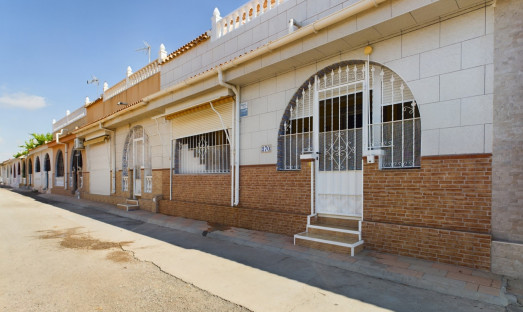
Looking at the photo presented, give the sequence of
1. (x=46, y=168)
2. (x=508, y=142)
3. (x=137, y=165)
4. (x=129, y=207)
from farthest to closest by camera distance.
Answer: (x=46, y=168) < (x=137, y=165) < (x=129, y=207) < (x=508, y=142)

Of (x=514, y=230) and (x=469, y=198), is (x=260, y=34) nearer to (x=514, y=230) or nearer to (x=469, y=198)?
(x=469, y=198)

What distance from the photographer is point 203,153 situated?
9.26 metres

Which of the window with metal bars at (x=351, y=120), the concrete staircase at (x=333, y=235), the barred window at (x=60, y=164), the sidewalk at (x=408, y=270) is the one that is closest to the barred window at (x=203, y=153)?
the window with metal bars at (x=351, y=120)

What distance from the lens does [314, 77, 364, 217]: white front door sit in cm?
574

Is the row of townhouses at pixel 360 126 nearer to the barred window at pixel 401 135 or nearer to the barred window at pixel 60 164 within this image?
the barred window at pixel 401 135

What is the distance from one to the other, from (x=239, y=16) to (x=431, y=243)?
7031 mm

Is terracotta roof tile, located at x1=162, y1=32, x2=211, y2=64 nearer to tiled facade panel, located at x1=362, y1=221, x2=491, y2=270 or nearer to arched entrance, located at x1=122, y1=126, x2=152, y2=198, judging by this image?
arched entrance, located at x1=122, y1=126, x2=152, y2=198

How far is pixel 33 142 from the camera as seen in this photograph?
31.8 m

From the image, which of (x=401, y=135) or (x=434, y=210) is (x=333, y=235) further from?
(x=401, y=135)

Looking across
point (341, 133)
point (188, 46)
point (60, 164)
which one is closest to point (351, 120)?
point (341, 133)

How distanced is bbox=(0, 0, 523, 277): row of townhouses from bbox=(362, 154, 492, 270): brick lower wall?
0.7 inches

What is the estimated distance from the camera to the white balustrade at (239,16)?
748 cm

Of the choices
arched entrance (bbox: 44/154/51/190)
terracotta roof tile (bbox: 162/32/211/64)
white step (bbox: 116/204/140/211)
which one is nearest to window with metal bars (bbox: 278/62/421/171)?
terracotta roof tile (bbox: 162/32/211/64)

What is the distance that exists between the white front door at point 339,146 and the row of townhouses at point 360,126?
22mm
